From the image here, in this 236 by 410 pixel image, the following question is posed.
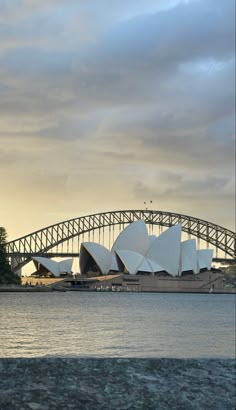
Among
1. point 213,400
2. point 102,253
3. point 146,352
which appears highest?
point 102,253

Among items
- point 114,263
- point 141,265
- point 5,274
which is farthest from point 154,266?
point 5,274

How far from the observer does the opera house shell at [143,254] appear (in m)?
116

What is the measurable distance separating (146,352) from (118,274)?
100278 mm

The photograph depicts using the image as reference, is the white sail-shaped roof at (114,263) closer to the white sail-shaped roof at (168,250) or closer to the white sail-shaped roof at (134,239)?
the white sail-shaped roof at (134,239)

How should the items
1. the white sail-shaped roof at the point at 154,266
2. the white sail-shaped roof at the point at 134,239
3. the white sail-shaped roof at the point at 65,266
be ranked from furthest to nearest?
the white sail-shaped roof at the point at 65,266 < the white sail-shaped roof at the point at 154,266 < the white sail-shaped roof at the point at 134,239

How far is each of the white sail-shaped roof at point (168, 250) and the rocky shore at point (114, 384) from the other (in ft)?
360

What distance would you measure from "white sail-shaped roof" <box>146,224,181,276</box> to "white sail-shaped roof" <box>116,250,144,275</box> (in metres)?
1.92

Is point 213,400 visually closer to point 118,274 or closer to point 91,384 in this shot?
point 91,384

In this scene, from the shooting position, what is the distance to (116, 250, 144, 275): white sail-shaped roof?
119m

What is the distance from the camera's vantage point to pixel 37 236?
5310 inches

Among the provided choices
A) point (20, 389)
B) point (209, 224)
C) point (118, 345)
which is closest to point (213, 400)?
point (20, 389)

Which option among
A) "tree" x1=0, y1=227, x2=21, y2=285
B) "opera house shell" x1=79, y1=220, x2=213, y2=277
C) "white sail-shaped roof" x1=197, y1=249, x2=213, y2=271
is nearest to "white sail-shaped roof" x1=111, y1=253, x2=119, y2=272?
"opera house shell" x1=79, y1=220, x2=213, y2=277

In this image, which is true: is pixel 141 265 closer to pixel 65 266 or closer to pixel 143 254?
pixel 143 254

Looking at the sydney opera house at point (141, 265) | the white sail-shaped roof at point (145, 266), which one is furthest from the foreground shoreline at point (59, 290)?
the white sail-shaped roof at point (145, 266)
